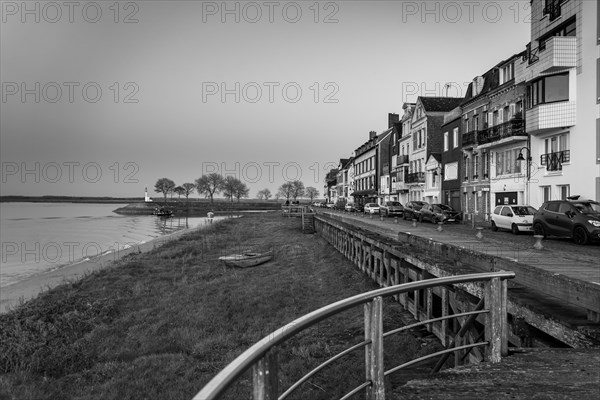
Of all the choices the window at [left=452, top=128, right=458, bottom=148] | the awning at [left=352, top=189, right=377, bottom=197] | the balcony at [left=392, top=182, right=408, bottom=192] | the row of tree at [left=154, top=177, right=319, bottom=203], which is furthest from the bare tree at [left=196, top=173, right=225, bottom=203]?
the window at [left=452, top=128, right=458, bottom=148]

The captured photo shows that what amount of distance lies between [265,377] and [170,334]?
9.37 m

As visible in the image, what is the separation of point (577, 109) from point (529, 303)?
22434mm

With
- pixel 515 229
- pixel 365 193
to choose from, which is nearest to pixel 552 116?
pixel 515 229

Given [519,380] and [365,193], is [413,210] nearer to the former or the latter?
[519,380]

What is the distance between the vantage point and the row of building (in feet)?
73.0

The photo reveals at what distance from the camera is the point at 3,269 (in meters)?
25.9

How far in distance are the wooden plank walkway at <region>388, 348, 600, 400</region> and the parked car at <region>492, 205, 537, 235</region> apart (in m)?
19.9

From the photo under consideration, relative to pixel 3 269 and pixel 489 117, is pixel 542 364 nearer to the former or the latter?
pixel 3 269

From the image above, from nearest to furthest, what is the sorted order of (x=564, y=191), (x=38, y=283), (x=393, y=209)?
(x=38, y=283) < (x=564, y=191) < (x=393, y=209)

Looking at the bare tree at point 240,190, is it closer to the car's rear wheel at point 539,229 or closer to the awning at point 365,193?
the awning at point 365,193

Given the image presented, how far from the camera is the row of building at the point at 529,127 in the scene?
877 inches

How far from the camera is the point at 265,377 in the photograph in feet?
7.07

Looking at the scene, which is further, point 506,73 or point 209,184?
point 209,184

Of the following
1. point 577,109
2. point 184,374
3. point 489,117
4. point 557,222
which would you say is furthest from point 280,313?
point 489,117
